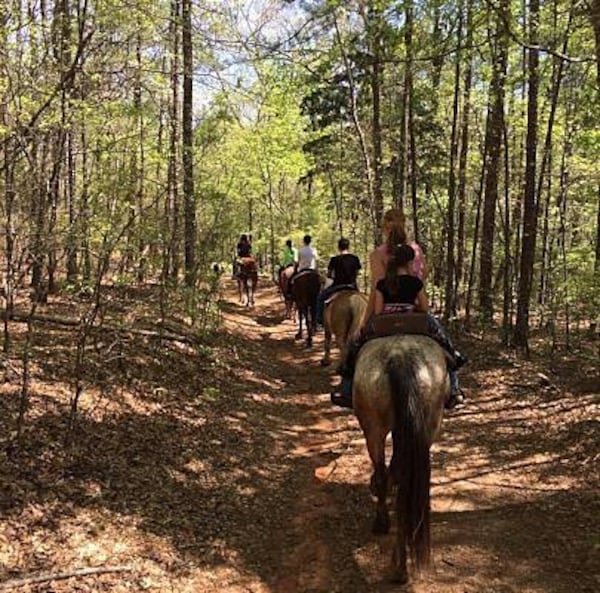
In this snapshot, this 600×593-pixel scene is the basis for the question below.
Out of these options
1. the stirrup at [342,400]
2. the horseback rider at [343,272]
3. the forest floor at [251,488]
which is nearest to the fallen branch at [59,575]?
the forest floor at [251,488]

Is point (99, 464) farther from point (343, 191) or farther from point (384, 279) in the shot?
point (343, 191)

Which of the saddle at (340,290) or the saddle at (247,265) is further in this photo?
the saddle at (247,265)

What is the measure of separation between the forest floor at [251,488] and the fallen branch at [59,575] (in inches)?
1.3

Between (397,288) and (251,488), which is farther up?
(397,288)

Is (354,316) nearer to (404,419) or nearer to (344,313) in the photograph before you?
(344,313)

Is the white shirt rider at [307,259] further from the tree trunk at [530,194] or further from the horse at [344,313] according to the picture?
the tree trunk at [530,194]

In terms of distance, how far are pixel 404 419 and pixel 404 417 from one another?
14 mm

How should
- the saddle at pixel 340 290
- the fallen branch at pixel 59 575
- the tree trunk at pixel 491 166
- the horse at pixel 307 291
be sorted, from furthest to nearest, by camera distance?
the horse at pixel 307 291 < the tree trunk at pixel 491 166 < the saddle at pixel 340 290 < the fallen branch at pixel 59 575

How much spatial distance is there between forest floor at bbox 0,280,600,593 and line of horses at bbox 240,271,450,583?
36 cm

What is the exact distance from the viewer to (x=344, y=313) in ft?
34.8

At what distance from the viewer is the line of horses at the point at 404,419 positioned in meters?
4.43

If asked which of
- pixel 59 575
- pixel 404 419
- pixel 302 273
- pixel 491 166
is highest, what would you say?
pixel 491 166

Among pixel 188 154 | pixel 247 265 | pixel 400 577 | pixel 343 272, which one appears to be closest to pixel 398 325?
pixel 400 577

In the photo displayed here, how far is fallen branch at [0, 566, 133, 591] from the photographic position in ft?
13.0
